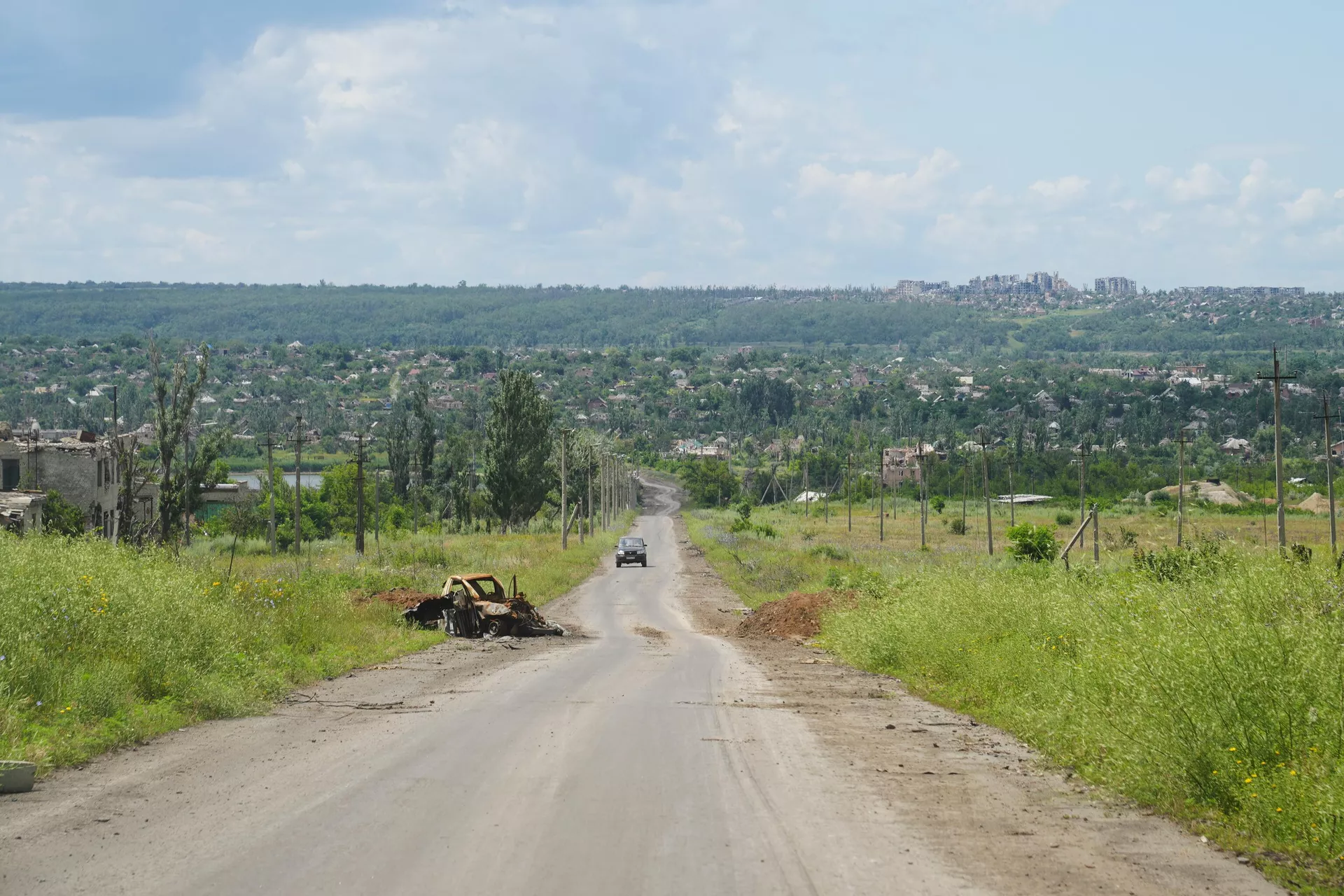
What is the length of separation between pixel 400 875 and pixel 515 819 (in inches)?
56.8

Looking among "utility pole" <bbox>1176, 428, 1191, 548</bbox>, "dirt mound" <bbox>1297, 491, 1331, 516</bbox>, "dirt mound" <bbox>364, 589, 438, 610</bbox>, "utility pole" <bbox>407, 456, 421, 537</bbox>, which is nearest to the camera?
"dirt mound" <bbox>364, 589, 438, 610</bbox>

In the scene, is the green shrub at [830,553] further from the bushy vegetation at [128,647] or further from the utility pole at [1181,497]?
the bushy vegetation at [128,647]

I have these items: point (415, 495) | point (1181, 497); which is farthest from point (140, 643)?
point (415, 495)

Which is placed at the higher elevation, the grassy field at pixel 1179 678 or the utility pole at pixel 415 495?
the grassy field at pixel 1179 678

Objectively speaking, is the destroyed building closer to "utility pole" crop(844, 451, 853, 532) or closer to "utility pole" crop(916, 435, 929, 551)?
"utility pole" crop(916, 435, 929, 551)

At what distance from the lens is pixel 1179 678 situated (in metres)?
9.38

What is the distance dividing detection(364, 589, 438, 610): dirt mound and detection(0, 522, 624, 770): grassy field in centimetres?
252

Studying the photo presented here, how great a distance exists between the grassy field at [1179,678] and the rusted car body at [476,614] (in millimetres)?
8579

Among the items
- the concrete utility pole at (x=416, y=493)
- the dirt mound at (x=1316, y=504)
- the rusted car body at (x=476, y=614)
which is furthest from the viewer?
the dirt mound at (x=1316, y=504)

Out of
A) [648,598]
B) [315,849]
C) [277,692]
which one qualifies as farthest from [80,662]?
[648,598]

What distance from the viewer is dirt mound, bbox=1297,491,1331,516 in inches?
3762

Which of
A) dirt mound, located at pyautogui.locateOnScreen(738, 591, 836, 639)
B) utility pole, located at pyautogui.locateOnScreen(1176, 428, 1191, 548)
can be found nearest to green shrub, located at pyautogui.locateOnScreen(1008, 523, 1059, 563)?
utility pole, located at pyautogui.locateOnScreen(1176, 428, 1191, 548)

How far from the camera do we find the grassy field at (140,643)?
1141 cm

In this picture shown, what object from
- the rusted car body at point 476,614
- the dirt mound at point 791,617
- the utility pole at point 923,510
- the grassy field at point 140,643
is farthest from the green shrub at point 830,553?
the grassy field at point 140,643
